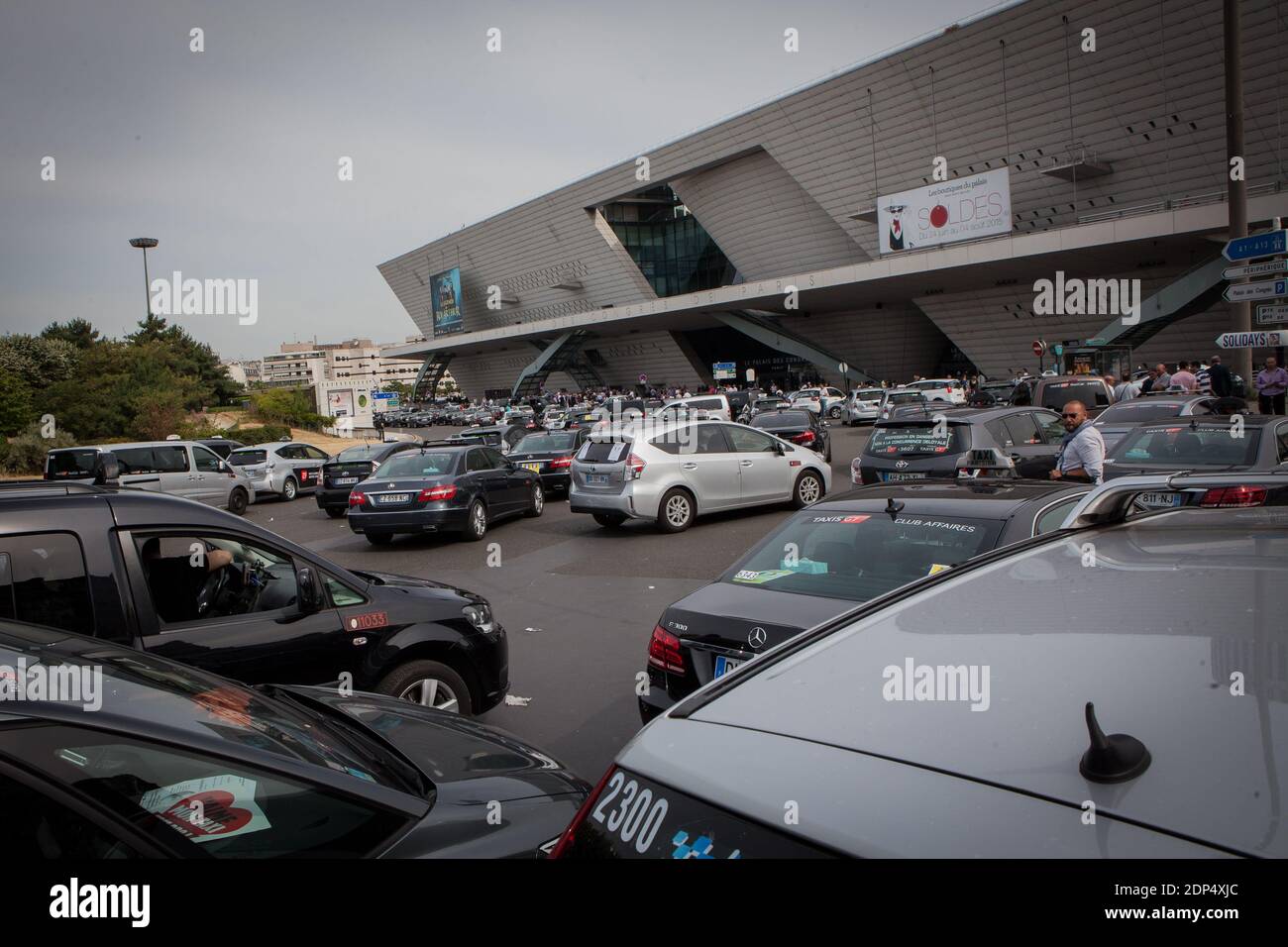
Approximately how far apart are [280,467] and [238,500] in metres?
2.76

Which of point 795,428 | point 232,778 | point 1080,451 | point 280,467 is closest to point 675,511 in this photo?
point 1080,451

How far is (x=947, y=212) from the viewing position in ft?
156

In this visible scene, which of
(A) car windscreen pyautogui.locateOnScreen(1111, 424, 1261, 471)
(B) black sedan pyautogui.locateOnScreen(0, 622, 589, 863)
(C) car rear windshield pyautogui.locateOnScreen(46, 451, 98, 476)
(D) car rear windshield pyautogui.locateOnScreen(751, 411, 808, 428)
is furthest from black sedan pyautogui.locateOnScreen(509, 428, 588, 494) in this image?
(B) black sedan pyautogui.locateOnScreen(0, 622, 589, 863)

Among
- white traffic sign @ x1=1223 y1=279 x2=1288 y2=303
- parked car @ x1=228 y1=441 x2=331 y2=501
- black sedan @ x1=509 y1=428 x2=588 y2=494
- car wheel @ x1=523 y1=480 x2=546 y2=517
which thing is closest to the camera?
white traffic sign @ x1=1223 y1=279 x2=1288 y2=303

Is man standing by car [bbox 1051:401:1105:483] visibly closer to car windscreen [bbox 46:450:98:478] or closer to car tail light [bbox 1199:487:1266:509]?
car tail light [bbox 1199:487:1266:509]

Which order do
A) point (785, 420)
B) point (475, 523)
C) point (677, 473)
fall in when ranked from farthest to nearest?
point (785, 420) < point (475, 523) < point (677, 473)

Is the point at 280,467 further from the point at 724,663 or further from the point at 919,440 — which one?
the point at 724,663

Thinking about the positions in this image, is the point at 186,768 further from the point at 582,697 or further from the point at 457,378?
the point at 457,378

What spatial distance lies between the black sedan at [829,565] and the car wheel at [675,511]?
7923 millimetres

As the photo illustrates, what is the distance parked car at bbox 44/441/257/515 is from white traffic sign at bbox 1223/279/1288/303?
1876cm

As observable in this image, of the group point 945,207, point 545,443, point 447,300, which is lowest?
point 545,443

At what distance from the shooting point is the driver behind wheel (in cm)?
451

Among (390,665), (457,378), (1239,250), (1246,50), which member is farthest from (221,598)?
(457,378)
